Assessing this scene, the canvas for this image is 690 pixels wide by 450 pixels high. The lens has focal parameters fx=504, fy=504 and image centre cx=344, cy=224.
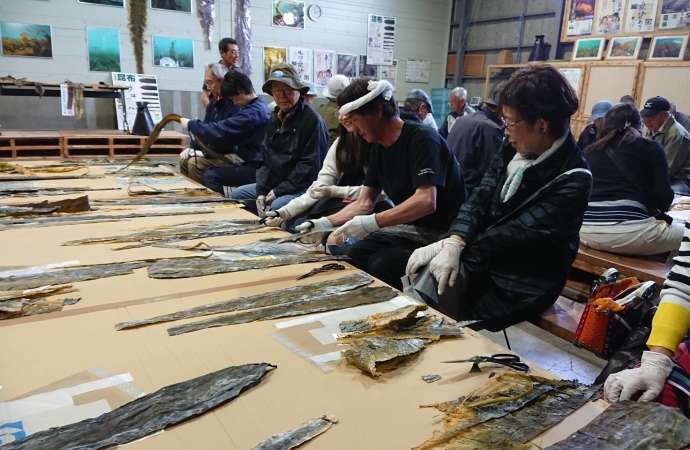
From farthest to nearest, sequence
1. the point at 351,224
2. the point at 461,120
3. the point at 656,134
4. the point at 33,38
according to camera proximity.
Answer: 1. the point at 33,38
2. the point at 656,134
3. the point at 461,120
4. the point at 351,224

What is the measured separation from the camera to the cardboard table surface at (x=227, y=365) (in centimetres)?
84

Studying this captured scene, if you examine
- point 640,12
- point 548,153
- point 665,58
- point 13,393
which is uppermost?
point 640,12

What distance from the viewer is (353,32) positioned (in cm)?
703

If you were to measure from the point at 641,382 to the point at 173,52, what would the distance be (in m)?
5.87

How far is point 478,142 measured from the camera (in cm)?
346

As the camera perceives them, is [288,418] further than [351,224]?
No

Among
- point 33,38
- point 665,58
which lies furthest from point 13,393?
point 665,58

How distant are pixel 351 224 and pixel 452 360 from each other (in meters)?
1.05

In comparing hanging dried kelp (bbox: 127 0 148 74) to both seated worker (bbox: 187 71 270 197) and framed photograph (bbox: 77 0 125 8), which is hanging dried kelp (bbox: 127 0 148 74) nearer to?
framed photograph (bbox: 77 0 125 8)

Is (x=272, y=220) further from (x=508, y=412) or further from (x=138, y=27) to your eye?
(x=138, y=27)

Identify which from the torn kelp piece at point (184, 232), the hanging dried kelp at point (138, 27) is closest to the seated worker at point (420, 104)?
the hanging dried kelp at point (138, 27)

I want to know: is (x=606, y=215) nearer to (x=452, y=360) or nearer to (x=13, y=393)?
(x=452, y=360)

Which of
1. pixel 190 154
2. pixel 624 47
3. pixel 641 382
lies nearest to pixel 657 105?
pixel 624 47

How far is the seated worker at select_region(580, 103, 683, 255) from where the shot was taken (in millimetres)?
2607
